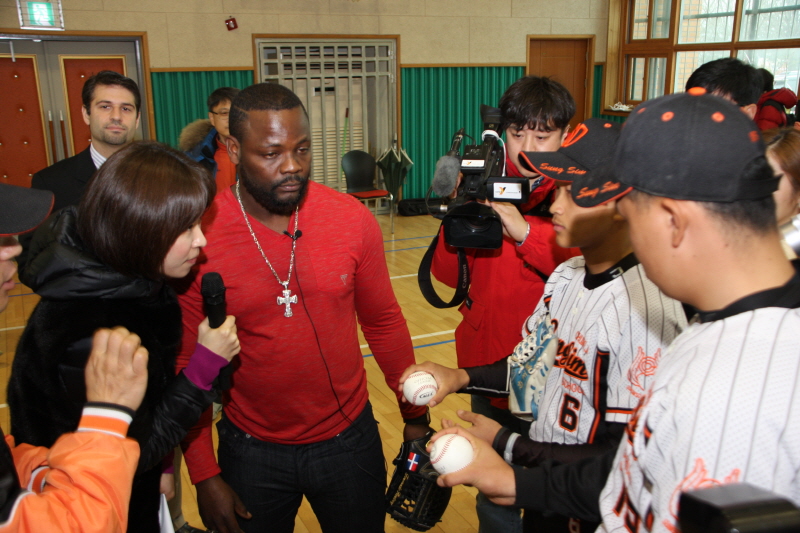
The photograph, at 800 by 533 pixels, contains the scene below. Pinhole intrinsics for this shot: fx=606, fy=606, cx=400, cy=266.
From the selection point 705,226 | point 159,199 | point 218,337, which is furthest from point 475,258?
point 705,226

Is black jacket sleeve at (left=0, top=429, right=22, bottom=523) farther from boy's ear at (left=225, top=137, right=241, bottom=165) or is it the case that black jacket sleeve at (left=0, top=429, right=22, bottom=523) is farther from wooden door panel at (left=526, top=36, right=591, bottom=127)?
wooden door panel at (left=526, top=36, right=591, bottom=127)

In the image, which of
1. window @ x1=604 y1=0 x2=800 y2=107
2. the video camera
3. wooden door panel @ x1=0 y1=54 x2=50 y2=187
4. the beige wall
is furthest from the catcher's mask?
window @ x1=604 y1=0 x2=800 y2=107

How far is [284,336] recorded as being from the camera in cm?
192

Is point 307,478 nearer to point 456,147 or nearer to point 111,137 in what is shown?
point 456,147

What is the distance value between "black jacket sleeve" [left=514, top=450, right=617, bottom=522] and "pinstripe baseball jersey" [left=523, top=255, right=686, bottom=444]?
157 mm

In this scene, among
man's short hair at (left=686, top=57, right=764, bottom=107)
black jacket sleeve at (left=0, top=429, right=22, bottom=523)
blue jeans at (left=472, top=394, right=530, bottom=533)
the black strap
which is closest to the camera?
black jacket sleeve at (left=0, top=429, right=22, bottom=523)

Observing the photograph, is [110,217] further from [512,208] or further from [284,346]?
[512,208]

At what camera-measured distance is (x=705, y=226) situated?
0.98 meters

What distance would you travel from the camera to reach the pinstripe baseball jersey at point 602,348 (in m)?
1.46

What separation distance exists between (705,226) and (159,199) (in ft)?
3.97

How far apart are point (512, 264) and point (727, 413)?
156 cm

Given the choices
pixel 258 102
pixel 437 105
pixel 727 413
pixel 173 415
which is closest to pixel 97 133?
pixel 258 102

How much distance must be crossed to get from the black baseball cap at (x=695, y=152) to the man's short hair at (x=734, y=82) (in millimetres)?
2466

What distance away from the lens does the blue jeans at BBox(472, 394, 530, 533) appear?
2418 mm
